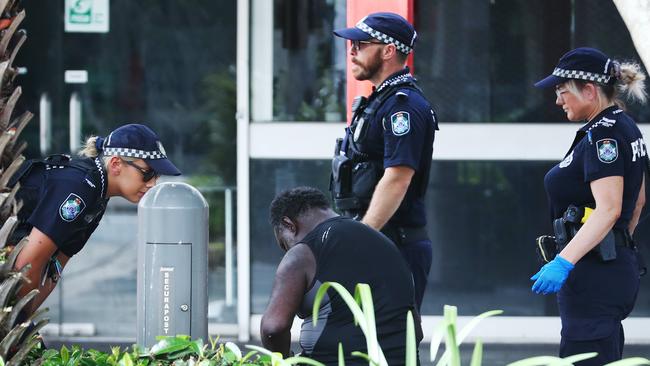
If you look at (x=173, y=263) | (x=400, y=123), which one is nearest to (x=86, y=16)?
(x=400, y=123)

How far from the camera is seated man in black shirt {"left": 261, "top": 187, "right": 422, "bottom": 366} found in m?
3.80

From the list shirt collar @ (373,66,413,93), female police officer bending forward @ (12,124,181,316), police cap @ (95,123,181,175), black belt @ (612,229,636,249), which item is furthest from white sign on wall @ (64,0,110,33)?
black belt @ (612,229,636,249)

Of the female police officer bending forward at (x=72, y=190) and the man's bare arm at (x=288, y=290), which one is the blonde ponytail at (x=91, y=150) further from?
the man's bare arm at (x=288, y=290)

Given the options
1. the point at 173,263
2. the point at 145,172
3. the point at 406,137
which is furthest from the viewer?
the point at 145,172

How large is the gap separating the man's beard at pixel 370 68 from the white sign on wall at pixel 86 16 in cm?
318

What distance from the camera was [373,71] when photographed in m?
4.74

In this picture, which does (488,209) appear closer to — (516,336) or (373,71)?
(516,336)

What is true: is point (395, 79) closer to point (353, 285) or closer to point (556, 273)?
point (556, 273)

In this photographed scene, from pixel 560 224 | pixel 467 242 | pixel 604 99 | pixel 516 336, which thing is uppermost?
pixel 604 99

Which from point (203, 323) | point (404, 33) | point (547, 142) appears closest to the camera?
point (203, 323)

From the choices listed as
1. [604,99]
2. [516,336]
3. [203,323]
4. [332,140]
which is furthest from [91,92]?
[604,99]

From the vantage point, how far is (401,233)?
4684 millimetres

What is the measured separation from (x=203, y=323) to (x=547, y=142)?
359 centimetres

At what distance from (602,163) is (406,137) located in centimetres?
75
